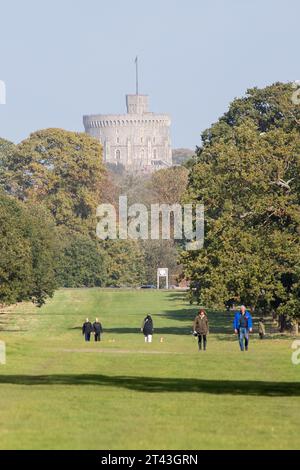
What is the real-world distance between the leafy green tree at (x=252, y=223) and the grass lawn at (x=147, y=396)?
9.96m

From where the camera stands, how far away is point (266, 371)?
4378 centimetres

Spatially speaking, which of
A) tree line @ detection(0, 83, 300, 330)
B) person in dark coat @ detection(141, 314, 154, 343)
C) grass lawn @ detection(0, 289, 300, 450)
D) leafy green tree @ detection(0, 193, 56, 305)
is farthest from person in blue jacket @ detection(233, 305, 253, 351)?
leafy green tree @ detection(0, 193, 56, 305)

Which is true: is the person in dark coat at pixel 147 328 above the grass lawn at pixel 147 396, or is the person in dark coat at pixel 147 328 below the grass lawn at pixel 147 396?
above

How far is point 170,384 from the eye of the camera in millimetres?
37812

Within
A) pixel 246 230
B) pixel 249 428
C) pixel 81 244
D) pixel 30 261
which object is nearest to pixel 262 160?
pixel 246 230

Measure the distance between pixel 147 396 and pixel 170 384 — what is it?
13.9 feet

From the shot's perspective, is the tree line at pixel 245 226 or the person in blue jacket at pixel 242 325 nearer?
the person in blue jacket at pixel 242 325

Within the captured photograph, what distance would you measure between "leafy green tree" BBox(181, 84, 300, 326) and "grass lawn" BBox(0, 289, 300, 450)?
9955 mm

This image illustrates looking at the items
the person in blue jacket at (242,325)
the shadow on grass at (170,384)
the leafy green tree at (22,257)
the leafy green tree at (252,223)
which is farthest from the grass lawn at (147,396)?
the leafy green tree at (22,257)

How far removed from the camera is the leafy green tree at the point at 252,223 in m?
77.8

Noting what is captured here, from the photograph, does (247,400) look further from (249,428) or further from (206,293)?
(206,293)

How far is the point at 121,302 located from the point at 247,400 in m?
113

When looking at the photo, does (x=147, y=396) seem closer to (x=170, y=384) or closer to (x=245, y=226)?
(x=170, y=384)

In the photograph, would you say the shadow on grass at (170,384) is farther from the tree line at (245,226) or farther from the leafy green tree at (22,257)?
the leafy green tree at (22,257)
